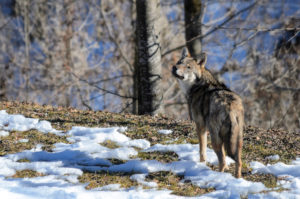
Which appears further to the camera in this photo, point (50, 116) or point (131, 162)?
point (50, 116)

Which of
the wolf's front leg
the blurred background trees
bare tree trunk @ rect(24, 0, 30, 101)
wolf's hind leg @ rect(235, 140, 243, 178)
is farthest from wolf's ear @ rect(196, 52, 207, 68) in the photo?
bare tree trunk @ rect(24, 0, 30, 101)

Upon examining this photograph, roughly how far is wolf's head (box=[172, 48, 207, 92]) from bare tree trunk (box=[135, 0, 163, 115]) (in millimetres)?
3811

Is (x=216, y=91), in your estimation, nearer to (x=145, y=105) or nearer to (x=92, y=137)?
(x=92, y=137)

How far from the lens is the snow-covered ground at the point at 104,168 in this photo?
5.79m

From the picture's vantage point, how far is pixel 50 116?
32.4ft

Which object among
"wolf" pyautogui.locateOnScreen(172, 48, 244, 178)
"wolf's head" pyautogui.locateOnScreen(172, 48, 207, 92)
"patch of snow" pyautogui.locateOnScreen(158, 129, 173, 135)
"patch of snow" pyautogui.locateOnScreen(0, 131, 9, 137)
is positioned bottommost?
"patch of snow" pyautogui.locateOnScreen(158, 129, 173, 135)

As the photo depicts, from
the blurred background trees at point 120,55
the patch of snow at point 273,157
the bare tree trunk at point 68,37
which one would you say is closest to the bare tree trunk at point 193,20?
the blurred background trees at point 120,55

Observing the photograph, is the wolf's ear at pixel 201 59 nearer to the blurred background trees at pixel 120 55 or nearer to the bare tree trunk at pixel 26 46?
the blurred background trees at pixel 120 55

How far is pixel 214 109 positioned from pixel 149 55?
5.41 m

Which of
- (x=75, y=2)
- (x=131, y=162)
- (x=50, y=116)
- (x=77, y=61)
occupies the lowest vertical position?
(x=131, y=162)

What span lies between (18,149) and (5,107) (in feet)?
10.7

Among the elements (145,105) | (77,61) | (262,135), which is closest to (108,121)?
(145,105)

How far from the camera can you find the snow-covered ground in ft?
19.0

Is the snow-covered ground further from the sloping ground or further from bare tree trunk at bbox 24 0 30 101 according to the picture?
bare tree trunk at bbox 24 0 30 101
